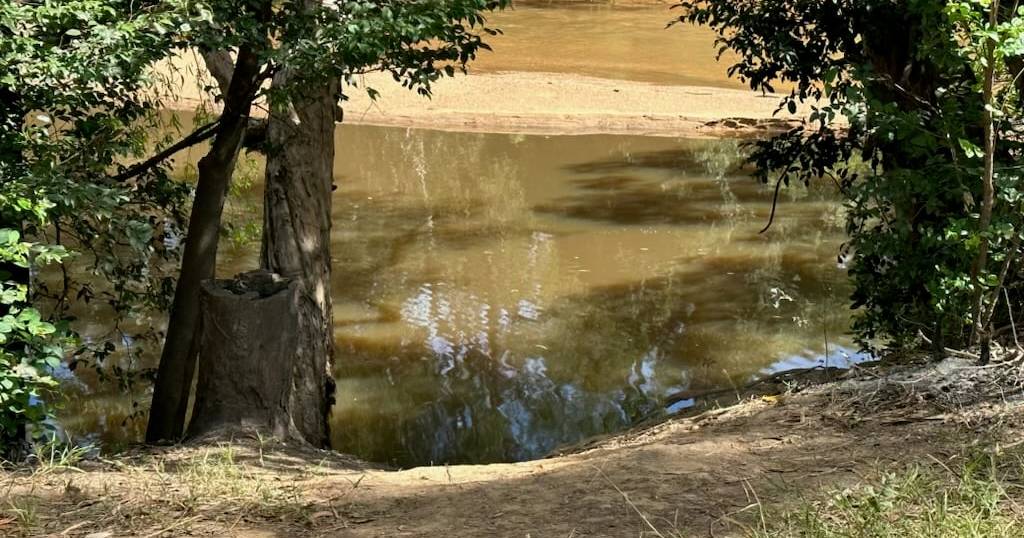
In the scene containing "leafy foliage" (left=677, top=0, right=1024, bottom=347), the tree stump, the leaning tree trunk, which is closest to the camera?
"leafy foliage" (left=677, top=0, right=1024, bottom=347)

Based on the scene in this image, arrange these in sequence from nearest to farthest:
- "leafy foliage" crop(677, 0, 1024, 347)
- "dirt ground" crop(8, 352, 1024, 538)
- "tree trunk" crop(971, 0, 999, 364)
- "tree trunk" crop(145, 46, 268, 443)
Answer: "dirt ground" crop(8, 352, 1024, 538) < "tree trunk" crop(971, 0, 999, 364) < "leafy foliage" crop(677, 0, 1024, 347) < "tree trunk" crop(145, 46, 268, 443)

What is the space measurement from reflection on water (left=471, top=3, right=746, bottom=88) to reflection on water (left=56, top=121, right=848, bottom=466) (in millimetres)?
4836

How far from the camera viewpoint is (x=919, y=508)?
3504 mm

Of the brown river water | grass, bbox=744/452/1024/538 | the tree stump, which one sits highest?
grass, bbox=744/452/1024/538

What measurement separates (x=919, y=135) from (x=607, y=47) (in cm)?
1899

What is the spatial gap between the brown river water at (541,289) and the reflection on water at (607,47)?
4664mm

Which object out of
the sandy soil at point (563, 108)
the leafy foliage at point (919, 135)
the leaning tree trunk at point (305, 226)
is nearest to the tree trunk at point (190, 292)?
the leaning tree trunk at point (305, 226)

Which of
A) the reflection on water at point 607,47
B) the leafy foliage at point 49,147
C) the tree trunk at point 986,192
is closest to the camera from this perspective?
the leafy foliage at point 49,147

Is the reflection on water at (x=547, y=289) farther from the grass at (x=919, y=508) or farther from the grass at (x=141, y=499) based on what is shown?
the grass at (x=919, y=508)

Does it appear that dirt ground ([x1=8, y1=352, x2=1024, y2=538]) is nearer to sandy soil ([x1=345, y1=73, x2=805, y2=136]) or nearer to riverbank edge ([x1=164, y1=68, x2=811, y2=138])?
riverbank edge ([x1=164, y1=68, x2=811, y2=138])

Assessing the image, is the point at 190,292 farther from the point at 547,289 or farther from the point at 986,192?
the point at 547,289

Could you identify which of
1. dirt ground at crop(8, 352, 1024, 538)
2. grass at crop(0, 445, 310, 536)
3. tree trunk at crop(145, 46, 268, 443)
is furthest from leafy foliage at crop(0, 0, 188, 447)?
tree trunk at crop(145, 46, 268, 443)

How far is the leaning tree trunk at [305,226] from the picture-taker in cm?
689

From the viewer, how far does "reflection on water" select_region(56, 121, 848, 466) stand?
27.9 feet
